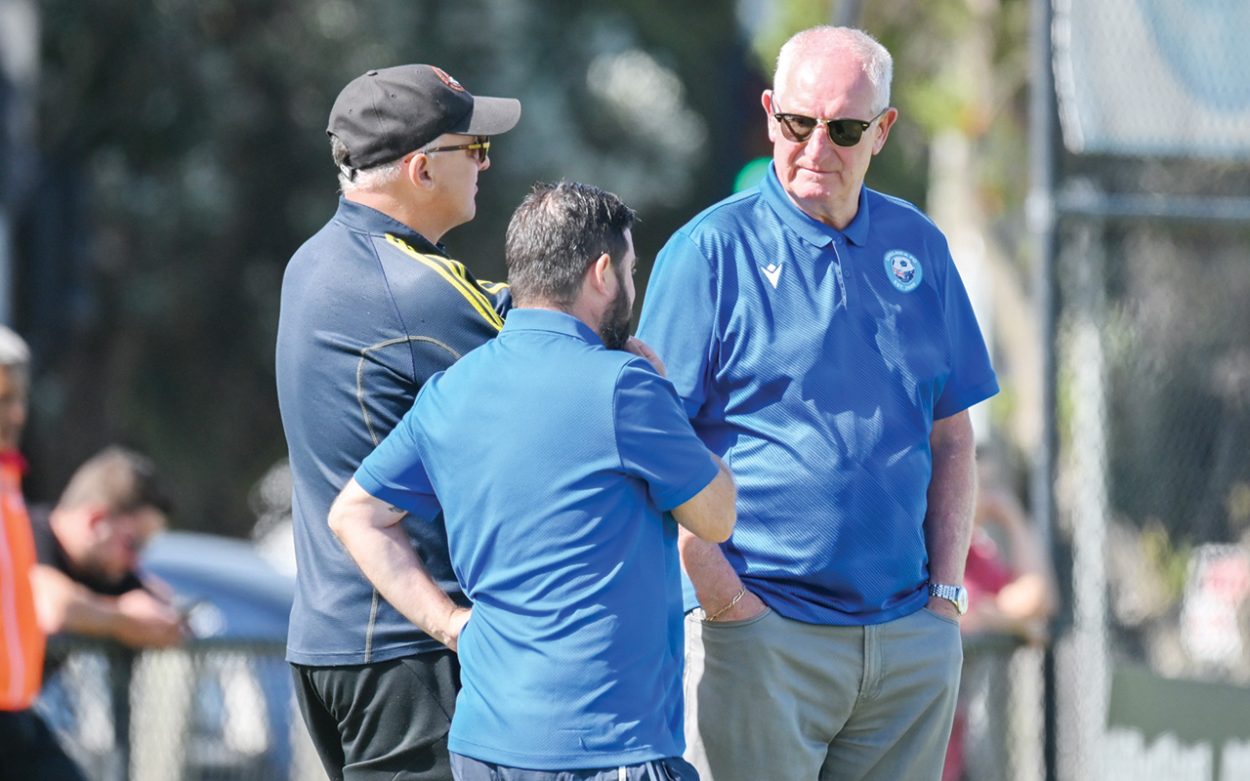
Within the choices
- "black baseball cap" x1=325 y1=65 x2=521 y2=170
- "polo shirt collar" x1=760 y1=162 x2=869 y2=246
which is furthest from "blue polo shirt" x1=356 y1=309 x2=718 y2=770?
"polo shirt collar" x1=760 y1=162 x2=869 y2=246

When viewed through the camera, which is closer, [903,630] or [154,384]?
[903,630]

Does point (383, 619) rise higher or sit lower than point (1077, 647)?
higher

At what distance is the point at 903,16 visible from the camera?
12.8 metres

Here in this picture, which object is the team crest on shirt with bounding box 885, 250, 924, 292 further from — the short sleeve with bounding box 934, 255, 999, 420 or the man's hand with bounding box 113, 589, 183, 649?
the man's hand with bounding box 113, 589, 183, 649

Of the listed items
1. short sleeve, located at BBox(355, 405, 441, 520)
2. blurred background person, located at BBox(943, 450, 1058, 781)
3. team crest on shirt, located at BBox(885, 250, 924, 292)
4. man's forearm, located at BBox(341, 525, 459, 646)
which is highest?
team crest on shirt, located at BBox(885, 250, 924, 292)

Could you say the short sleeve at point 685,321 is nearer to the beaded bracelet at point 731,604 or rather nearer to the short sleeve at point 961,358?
the beaded bracelet at point 731,604

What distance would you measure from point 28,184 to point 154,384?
3981 millimetres

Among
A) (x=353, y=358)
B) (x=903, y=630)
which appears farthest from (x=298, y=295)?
(x=903, y=630)

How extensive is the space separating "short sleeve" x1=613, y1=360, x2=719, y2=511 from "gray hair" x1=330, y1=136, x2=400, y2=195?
78cm

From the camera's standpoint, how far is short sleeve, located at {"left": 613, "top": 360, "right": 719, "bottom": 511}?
3.10 meters

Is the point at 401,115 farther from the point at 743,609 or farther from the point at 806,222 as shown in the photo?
the point at 743,609

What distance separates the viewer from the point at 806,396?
12.1 ft

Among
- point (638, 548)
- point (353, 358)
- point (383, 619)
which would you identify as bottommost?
point (383, 619)

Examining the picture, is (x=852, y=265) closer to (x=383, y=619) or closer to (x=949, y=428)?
(x=949, y=428)
